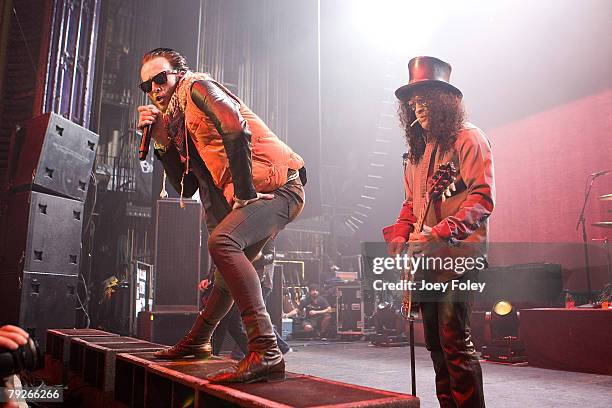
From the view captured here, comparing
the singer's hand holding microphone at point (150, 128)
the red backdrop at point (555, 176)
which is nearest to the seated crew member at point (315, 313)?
the red backdrop at point (555, 176)

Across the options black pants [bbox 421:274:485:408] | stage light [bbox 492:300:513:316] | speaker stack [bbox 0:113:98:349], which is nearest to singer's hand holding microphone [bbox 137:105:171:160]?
black pants [bbox 421:274:485:408]

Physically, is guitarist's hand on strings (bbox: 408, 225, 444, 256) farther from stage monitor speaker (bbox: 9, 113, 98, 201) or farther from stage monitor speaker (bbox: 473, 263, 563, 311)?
stage monitor speaker (bbox: 473, 263, 563, 311)

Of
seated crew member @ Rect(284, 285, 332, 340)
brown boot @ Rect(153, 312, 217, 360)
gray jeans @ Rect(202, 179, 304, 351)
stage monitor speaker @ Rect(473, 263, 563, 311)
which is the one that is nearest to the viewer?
gray jeans @ Rect(202, 179, 304, 351)

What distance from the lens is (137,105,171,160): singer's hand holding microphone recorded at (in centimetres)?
238

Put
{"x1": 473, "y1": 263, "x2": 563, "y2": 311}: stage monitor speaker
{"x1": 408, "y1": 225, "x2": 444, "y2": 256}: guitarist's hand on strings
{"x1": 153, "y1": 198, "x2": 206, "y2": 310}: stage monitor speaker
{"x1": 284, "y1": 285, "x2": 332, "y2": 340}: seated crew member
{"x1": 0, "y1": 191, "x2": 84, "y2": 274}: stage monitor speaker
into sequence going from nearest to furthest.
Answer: {"x1": 408, "y1": 225, "x2": 444, "y2": 256}: guitarist's hand on strings → {"x1": 0, "y1": 191, "x2": 84, "y2": 274}: stage monitor speaker → {"x1": 153, "y1": 198, "x2": 206, "y2": 310}: stage monitor speaker → {"x1": 473, "y1": 263, "x2": 563, "y2": 311}: stage monitor speaker → {"x1": 284, "y1": 285, "x2": 332, "y2": 340}: seated crew member

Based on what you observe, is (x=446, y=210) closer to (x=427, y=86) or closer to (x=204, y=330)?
(x=427, y=86)

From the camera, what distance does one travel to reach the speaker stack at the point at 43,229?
4625mm

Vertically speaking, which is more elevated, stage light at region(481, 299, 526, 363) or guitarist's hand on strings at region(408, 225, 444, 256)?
guitarist's hand on strings at region(408, 225, 444, 256)

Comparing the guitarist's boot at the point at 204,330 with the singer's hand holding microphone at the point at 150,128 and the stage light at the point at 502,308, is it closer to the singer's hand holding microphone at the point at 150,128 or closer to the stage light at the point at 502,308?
the singer's hand holding microphone at the point at 150,128

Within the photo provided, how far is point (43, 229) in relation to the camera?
4.79m

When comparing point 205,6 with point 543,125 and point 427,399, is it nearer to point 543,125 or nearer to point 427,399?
point 543,125

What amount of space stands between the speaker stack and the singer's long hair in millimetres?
3697

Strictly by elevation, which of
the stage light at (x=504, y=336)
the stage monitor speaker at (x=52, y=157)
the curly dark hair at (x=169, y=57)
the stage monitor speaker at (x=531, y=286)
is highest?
the stage monitor speaker at (x=52, y=157)

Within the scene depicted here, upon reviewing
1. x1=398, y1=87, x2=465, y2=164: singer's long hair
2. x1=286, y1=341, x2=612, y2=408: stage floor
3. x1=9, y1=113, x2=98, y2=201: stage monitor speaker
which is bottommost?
x1=286, y1=341, x2=612, y2=408: stage floor
